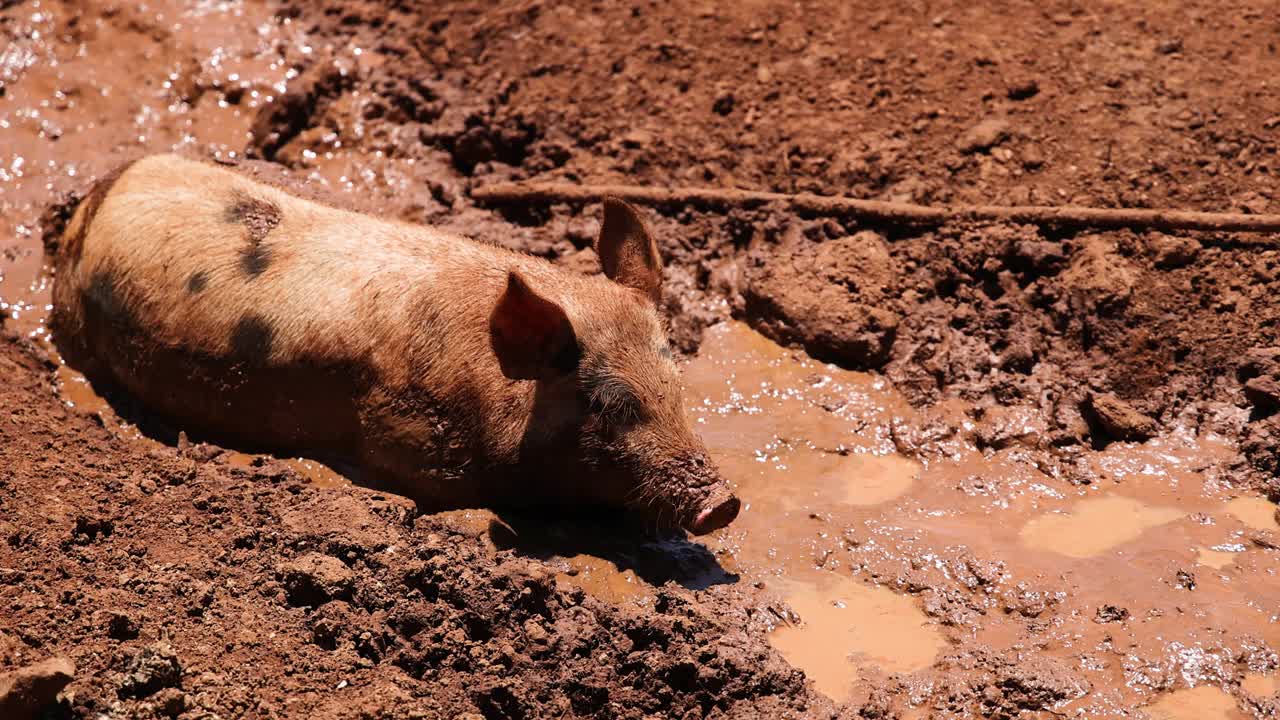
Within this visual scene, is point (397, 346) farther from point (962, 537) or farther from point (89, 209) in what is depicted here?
point (962, 537)

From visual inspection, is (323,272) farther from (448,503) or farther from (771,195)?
(771,195)

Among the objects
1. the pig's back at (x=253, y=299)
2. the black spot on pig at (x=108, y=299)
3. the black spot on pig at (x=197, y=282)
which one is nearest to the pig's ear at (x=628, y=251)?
the pig's back at (x=253, y=299)

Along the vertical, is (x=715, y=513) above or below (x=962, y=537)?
above

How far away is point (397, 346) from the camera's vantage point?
6469 millimetres

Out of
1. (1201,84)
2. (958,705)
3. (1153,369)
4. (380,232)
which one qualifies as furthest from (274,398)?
(1201,84)

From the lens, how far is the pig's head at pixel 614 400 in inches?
240

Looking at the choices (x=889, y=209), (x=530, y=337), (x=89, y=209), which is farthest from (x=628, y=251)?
(x=89, y=209)

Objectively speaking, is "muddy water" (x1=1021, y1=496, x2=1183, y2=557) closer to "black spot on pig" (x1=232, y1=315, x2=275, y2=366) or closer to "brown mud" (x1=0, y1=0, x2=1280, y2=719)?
"brown mud" (x1=0, y1=0, x2=1280, y2=719)

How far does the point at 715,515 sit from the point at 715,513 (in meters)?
0.01

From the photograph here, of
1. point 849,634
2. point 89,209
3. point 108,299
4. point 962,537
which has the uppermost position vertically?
point 89,209

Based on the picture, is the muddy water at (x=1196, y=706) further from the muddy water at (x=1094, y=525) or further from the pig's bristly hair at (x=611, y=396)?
the pig's bristly hair at (x=611, y=396)

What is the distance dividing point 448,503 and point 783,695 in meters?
2.08

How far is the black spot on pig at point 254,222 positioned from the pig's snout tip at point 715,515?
2.64m

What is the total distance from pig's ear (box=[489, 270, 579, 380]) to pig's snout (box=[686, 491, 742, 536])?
92cm
